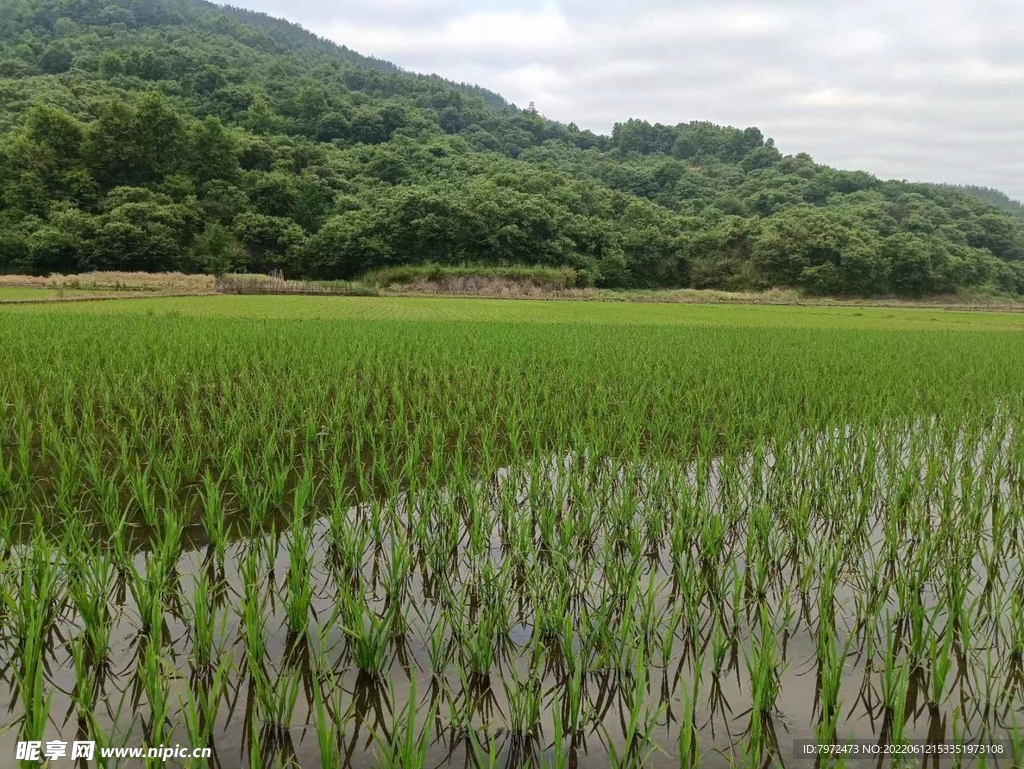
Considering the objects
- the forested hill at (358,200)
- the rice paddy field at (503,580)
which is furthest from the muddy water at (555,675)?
the forested hill at (358,200)

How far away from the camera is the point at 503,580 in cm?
218

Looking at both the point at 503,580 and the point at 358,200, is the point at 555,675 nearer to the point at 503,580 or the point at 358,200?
the point at 503,580

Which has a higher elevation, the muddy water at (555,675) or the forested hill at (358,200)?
the forested hill at (358,200)

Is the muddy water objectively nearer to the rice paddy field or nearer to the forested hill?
the rice paddy field

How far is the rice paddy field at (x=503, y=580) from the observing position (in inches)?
66.9

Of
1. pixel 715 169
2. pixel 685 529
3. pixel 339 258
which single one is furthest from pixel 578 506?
pixel 715 169

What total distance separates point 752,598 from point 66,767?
2139 millimetres

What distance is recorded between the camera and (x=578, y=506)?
10.8ft

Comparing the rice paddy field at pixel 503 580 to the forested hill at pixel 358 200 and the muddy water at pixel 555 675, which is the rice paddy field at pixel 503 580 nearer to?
the muddy water at pixel 555 675

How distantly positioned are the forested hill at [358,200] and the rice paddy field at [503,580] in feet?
105

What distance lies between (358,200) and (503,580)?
136 feet

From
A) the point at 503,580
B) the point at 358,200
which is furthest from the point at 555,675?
the point at 358,200

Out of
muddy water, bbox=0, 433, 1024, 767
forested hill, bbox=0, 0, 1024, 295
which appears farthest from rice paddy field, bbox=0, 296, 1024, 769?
forested hill, bbox=0, 0, 1024, 295

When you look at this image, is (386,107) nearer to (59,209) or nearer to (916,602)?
(59,209)
